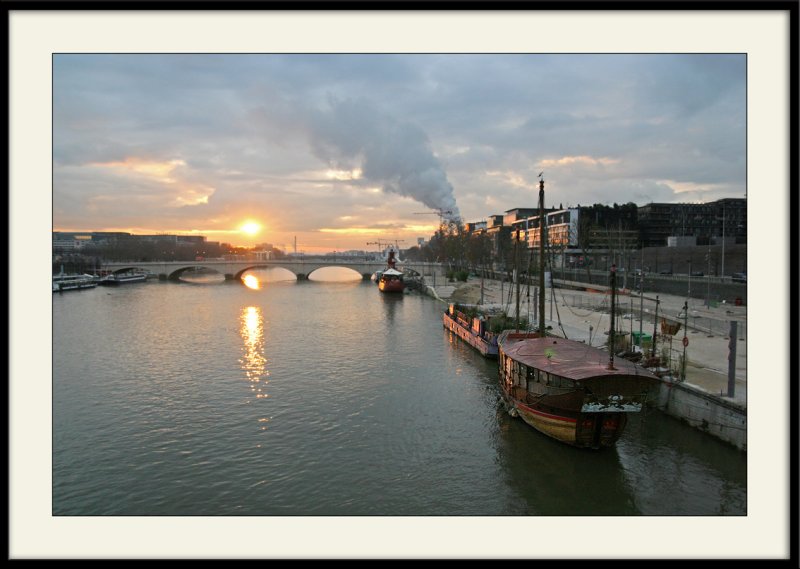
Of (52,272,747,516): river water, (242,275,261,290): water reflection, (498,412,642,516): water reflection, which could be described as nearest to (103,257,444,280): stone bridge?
(242,275,261,290): water reflection

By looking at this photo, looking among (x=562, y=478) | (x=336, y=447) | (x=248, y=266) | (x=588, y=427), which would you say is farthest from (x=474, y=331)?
(x=248, y=266)

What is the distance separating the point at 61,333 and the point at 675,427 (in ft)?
166

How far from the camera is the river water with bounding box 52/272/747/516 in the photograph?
56.0 feet

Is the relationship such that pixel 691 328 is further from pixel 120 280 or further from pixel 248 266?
pixel 120 280

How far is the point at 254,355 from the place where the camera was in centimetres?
3950

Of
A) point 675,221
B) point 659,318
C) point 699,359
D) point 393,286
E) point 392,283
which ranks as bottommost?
point 699,359

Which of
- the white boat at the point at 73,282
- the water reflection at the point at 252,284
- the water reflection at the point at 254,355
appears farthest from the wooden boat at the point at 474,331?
the white boat at the point at 73,282

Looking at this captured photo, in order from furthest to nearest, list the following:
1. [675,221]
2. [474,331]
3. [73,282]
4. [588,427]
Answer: [675,221] < [73,282] < [474,331] < [588,427]

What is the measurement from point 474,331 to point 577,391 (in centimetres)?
2260

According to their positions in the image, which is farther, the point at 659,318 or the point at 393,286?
the point at 393,286

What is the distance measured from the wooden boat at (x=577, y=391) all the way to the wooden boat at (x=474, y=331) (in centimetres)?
1323

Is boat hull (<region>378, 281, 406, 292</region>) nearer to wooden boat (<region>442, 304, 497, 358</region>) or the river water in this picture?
wooden boat (<region>442, 304, 497, 358</region>)

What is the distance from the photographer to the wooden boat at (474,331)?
3769 cm

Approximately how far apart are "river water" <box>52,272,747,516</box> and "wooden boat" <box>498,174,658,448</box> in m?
0.78
